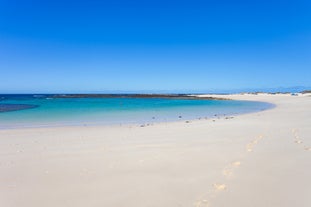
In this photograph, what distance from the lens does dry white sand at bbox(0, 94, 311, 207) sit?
13.8 ft

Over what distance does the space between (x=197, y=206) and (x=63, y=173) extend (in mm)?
3125

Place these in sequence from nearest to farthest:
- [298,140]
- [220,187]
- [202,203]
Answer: [202,203], [220,187], [298,140]

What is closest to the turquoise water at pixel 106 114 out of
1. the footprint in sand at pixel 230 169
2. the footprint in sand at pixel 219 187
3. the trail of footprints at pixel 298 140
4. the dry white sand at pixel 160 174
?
the dry white sand at pixel 160 174

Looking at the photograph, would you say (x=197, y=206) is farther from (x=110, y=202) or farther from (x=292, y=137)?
(x=292, y=137)

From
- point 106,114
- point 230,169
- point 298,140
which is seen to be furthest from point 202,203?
point 106,114

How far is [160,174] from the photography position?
5.38 meters

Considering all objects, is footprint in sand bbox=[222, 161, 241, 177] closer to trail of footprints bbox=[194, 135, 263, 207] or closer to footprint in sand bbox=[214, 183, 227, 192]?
trail of footprints bbox=[194, 135, 263, 207]

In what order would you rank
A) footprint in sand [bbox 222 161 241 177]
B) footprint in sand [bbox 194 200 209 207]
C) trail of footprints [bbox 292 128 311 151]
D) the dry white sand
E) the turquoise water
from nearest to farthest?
footprint in sand [bbox 194 200 209 207] → the dry white sand → footprint in sand [bbox 222 161 241 177] → trail of footprints [bbox 292 128 311 151] → the turquoise water

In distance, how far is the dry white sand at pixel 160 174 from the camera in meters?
4.21

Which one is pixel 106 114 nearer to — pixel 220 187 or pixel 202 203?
pixel 220 187

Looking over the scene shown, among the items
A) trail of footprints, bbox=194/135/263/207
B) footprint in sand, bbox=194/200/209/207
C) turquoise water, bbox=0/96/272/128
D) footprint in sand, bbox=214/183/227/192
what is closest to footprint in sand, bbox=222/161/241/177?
trail of footprints, bbox=194/135/263/207

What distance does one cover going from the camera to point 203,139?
924 cm

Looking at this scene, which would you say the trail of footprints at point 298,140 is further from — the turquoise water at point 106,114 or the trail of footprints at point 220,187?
the turquoise water at point 106,114

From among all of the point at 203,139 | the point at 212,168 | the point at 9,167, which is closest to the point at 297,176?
the point at 212,168
